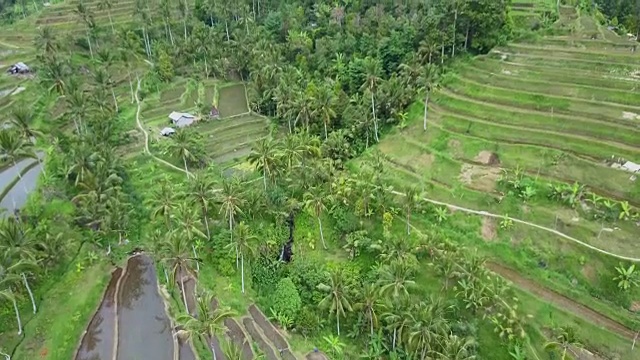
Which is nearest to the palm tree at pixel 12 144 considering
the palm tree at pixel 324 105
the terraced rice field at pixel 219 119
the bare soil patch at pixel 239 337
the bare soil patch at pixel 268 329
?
the terraced rice field at pixel 219 119

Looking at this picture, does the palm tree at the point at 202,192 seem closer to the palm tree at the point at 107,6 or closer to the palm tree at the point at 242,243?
the palm tree at the point at 242,243

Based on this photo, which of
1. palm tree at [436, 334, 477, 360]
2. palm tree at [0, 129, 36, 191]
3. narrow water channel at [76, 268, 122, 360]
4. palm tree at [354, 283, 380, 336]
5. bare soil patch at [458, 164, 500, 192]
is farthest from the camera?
bare soil patch at [458, 164, 500, 192]

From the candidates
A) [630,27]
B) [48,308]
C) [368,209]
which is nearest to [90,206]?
[48,308]

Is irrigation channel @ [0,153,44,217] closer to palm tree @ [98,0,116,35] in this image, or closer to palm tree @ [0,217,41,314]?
palm tree @ [0,217,41,314]

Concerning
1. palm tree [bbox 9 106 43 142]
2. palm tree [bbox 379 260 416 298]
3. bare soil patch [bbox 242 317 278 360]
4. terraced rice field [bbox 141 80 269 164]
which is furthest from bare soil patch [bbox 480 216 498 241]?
palm tree [bbox 9 106 43 142]

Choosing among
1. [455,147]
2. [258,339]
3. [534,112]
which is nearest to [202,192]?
[258,339]

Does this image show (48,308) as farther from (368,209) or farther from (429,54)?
(429,54)
